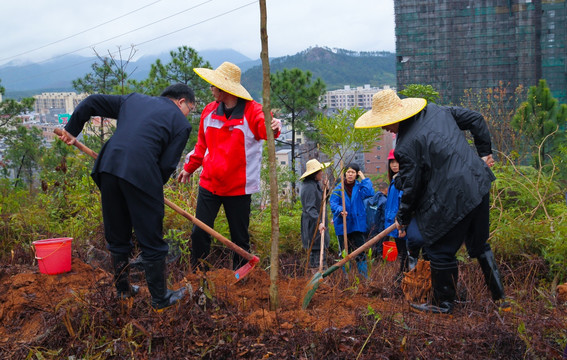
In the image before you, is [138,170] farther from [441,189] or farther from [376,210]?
[376,210]

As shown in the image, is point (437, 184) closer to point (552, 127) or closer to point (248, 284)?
point (248, 284)

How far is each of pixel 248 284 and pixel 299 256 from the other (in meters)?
2.78

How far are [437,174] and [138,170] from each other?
204 centimetres

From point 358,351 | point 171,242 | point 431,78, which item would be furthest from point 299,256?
point 431,78

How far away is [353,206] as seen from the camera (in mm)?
6156

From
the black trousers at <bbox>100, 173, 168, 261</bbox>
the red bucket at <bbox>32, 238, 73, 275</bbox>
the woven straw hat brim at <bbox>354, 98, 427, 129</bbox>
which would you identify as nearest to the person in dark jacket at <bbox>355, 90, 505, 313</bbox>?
the woven straw hat brim at <bbox>354, 98, 427, 129</bbox>

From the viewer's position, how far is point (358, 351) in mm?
2947

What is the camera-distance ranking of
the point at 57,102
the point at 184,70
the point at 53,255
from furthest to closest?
the point at 57,102
the point at 184,70
the point at 53,255

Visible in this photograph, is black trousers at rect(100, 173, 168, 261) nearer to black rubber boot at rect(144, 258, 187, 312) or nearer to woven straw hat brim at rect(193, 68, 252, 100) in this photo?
black rubber boot at rect(144, 258, 187, 312)

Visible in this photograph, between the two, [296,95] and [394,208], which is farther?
[296,95]

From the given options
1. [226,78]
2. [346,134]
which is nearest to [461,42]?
[346,134]

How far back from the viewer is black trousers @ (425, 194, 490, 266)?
11.7 ft

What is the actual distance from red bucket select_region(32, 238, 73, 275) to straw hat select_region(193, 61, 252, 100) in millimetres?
1812

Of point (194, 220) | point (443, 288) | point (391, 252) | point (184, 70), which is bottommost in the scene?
point (391, 252)
